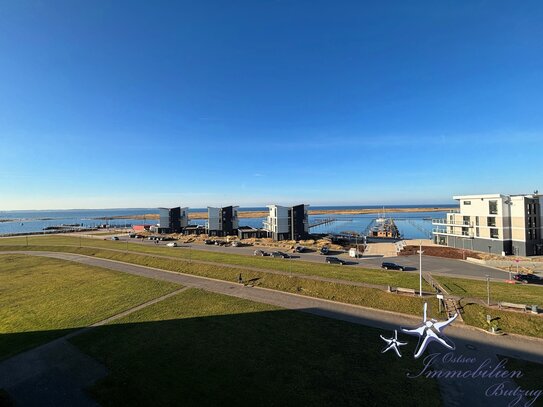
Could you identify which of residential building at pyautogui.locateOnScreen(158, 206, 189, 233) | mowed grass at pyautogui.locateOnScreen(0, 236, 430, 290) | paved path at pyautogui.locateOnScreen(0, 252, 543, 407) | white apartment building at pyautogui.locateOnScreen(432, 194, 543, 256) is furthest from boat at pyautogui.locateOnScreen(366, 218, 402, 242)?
residential building at pyautogui.locateOnScreen(158, 206, 189, 233)

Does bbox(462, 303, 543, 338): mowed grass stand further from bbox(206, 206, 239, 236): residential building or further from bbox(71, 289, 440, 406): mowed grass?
bbox(206, 206, 239, 236): residential building

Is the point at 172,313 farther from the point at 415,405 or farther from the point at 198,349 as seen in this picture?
the point at 415,405

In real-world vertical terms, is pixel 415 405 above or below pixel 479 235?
below

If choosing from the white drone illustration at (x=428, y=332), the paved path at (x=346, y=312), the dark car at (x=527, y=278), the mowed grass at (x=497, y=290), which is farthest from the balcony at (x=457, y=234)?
the white drone illustration at (x=428, y=332)

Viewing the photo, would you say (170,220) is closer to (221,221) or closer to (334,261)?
(221,221)

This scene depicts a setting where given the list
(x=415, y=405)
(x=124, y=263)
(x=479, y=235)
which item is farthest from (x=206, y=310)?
(x=479, y=235)

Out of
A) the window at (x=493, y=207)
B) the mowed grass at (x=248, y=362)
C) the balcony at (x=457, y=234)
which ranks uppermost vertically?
the window at (x=493, y=207)

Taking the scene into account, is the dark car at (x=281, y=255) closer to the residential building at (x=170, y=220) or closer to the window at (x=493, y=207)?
the window at (x=493, y=207)

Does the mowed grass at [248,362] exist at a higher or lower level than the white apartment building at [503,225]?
lower
